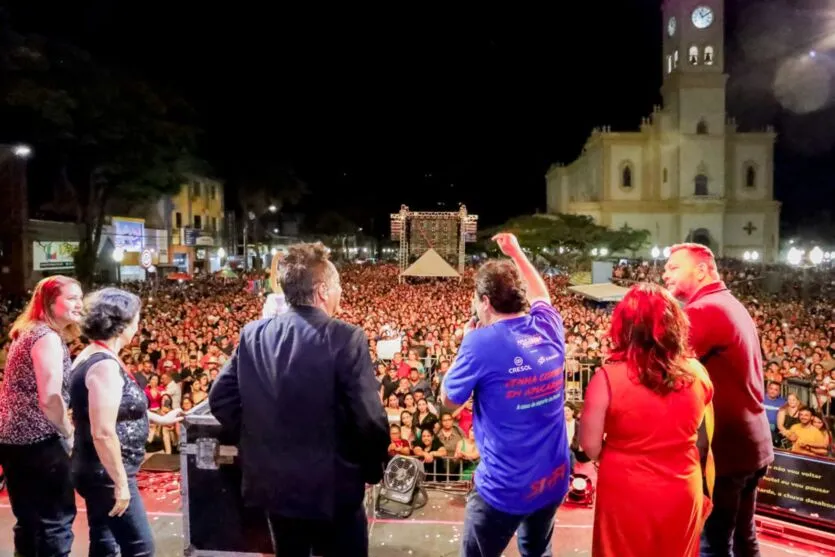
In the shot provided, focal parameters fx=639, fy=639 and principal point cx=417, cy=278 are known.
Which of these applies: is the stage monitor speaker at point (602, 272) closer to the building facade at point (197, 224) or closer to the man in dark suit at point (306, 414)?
the man in dark suit at point (306, 414)

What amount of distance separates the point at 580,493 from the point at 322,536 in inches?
123

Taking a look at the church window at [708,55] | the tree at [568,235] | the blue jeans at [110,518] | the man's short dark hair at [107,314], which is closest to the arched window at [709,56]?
the church window at [708,55]

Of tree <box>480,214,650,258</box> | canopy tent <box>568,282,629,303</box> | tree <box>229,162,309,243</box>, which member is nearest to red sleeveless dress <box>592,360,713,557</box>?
canopy tent <box>568,282,629,303</box>

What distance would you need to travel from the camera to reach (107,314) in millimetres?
2783

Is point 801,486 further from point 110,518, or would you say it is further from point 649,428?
point 110,518

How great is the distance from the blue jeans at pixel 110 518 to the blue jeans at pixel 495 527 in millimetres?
1437

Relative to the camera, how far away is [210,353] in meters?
9.49

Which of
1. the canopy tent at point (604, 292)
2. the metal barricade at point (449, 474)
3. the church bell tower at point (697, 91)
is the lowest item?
the metal barricade at point (449, 474)

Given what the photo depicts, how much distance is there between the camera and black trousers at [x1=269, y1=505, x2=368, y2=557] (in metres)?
2.24

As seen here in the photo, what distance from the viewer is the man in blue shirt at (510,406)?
2.32 metres

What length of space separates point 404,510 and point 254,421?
268 centimetres

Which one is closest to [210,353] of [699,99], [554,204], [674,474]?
[674,474]

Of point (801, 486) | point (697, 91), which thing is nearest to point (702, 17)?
point (697, 91)

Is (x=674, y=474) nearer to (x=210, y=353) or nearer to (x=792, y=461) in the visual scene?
(x=792, y=461)
